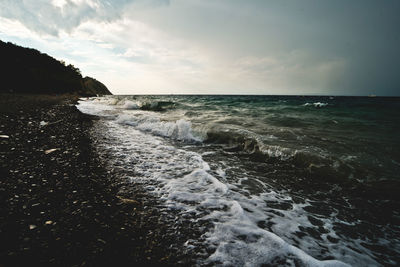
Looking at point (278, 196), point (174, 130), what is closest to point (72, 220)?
point (278, 196)

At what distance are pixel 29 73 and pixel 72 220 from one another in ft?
143

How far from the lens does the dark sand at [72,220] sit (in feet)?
5.31

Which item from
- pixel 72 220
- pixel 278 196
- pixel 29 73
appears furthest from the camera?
pixel 29 73

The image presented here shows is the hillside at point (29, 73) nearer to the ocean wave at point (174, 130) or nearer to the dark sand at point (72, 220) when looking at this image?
the ocean wave at point (174, 130)

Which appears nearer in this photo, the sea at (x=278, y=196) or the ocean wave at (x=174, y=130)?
the sea at (x=278, y=196)

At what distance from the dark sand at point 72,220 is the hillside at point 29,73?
105 feet

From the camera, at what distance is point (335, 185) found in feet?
13.5

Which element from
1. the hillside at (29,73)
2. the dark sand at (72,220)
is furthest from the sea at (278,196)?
the hillside at (29,73)

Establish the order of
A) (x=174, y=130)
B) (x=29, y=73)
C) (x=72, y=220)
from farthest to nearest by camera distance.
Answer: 1. (x=29, y=73)
2. (x=174, y=130)
3. (x=72, y=220)

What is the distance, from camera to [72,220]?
81.0 inches

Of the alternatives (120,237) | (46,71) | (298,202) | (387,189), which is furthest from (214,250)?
(46,71)

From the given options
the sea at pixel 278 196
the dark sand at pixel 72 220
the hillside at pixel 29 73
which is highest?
the hillside at pixel 29 73

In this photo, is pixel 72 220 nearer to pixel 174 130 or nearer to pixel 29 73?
pixel 174 130

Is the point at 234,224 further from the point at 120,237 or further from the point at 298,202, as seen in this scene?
the point at 298,202
